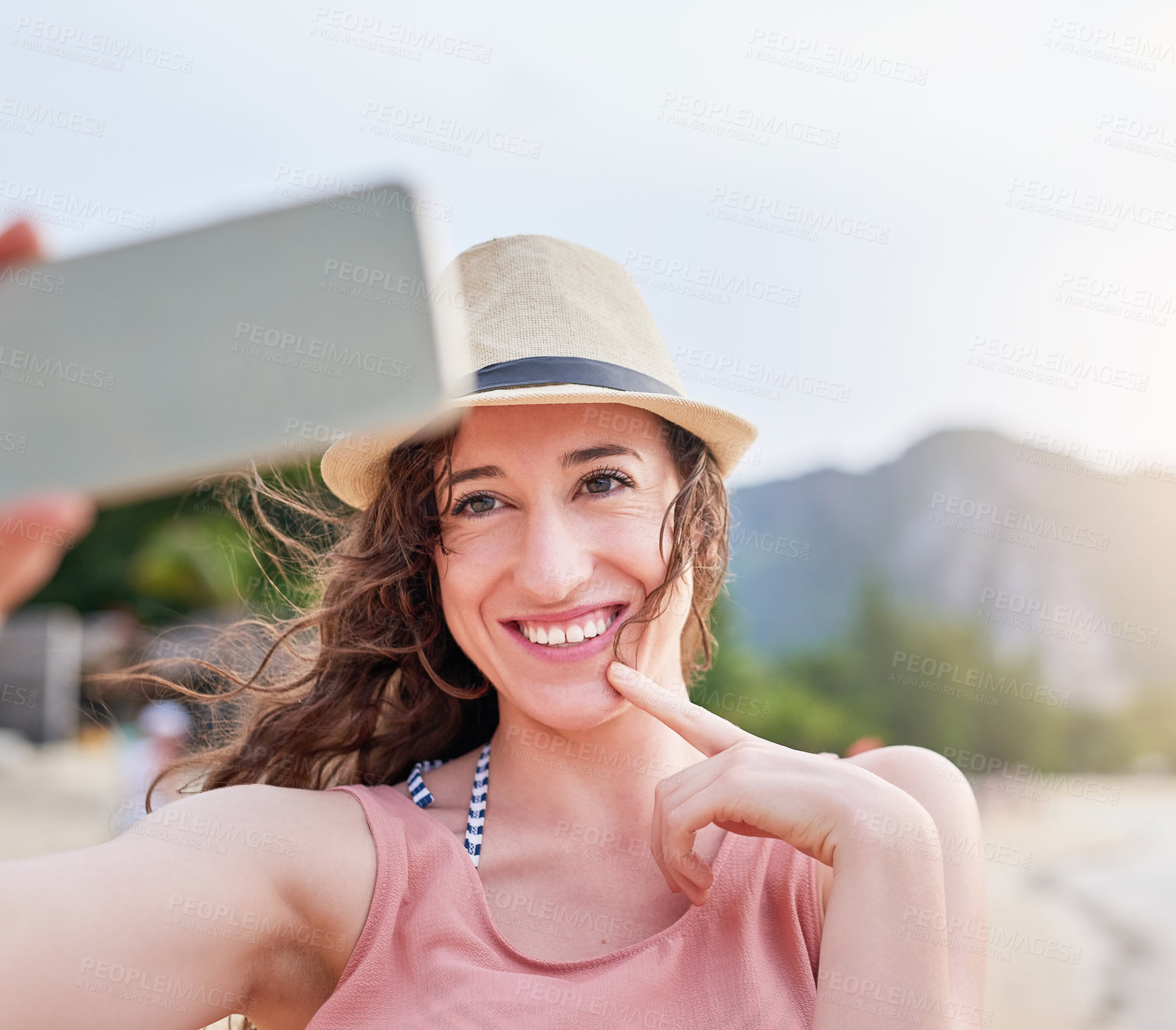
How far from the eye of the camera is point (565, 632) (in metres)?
2.28

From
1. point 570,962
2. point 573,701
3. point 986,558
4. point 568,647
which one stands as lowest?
point 986,558

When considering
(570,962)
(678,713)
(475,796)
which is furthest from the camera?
(475,796)

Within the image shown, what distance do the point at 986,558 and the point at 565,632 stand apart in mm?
18988

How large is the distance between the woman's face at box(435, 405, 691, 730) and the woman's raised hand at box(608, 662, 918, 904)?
31 centimetres

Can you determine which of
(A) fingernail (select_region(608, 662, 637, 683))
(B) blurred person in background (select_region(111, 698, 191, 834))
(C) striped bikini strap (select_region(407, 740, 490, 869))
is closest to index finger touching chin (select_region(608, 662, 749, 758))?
(A) fingernail (select_region(608, 662, 637, 683))

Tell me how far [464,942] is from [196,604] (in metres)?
23.6

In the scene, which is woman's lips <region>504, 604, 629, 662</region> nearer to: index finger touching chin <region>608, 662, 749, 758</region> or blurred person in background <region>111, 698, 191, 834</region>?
index finger touching chin <region>608, 662, 749, 758</region>

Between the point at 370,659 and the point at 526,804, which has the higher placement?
the point at 370,659

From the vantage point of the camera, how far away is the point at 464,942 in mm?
2088

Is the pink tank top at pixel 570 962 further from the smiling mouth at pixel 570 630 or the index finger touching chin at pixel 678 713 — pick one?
the smiling mouth at pixel 570 630

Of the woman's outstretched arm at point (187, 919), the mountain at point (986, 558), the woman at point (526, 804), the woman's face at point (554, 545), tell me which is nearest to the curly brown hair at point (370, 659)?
the woman at point (526, 804)

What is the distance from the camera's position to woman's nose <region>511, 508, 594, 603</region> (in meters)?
2.19

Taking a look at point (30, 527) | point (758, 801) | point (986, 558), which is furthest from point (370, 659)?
point (986, 558)

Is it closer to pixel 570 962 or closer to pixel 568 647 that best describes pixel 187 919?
pixel 570 962
